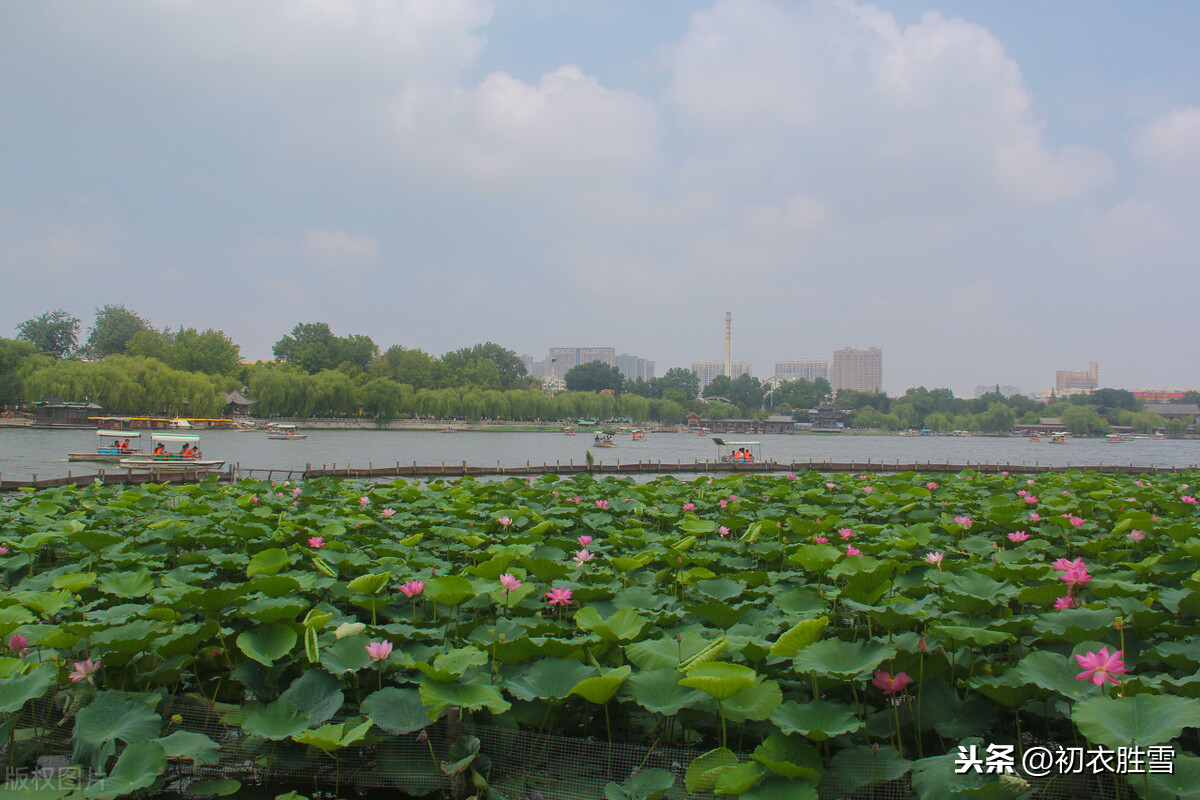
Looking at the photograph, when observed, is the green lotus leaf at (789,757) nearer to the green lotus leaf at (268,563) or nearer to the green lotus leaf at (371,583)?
the green lotus leaf at (371,583)

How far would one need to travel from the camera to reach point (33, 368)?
46.7 metres

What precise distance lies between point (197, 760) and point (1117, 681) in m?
2.86

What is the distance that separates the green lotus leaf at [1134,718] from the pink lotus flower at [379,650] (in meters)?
2.12

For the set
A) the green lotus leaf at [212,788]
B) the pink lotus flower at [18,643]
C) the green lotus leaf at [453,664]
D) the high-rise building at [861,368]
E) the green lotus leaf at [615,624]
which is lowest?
the green lotus leaf at [212,788]

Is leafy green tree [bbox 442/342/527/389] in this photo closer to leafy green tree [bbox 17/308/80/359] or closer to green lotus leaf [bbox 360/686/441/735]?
leafy green tree [bbox 17/308/80/359]

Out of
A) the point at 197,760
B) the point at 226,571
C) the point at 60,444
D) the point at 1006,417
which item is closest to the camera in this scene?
the point at 197,760

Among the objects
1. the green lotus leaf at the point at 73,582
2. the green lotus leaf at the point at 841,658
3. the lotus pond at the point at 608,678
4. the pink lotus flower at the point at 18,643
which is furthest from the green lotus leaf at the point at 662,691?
the green lotus leaf at the point at 73,582

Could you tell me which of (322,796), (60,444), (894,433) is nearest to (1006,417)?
(894,433)

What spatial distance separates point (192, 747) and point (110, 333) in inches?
3103

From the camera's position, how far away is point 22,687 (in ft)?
7.34

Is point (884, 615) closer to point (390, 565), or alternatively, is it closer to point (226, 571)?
point (390, 565)

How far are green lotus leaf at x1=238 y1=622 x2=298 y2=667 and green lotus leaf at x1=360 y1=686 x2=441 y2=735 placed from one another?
429 mm

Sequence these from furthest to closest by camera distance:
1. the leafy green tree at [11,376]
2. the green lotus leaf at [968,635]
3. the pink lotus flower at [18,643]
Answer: the leafy green tree at [11,376] < the pink lotus flower at [18,643] < the green lotus leaf at [968,635]

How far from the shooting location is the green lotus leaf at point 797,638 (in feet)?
7.31
